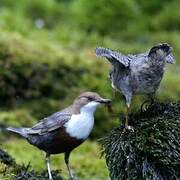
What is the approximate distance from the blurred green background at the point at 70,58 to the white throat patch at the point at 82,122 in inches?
23.7

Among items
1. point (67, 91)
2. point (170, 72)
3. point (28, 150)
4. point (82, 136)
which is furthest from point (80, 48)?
point (82, 136)

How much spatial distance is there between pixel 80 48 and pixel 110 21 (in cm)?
190

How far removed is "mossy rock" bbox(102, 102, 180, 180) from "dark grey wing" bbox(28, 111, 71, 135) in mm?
592

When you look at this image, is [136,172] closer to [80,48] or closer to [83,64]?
[83,64]

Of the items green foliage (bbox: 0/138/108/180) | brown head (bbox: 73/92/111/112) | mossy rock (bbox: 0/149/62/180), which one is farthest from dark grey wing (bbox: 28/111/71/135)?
green foliage (bbox: 0/138/108/180)

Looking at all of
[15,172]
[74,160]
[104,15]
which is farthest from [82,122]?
[104,15]

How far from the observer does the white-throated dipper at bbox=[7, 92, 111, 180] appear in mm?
5906

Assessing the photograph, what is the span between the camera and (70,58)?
38.0 ft

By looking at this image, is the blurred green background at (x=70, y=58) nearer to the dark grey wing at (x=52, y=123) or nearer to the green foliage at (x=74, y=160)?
the green foliage at (x=74, y=160)

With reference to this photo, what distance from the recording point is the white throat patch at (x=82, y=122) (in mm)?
5887

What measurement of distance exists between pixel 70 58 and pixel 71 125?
568 cm

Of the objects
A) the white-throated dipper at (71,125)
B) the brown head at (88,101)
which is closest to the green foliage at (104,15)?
the white-throated dipper at (71,125)

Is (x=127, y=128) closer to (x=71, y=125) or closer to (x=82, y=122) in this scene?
(x=82, y=122)

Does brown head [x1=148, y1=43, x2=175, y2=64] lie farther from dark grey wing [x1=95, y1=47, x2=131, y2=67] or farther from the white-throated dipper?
the white-throated dipper
